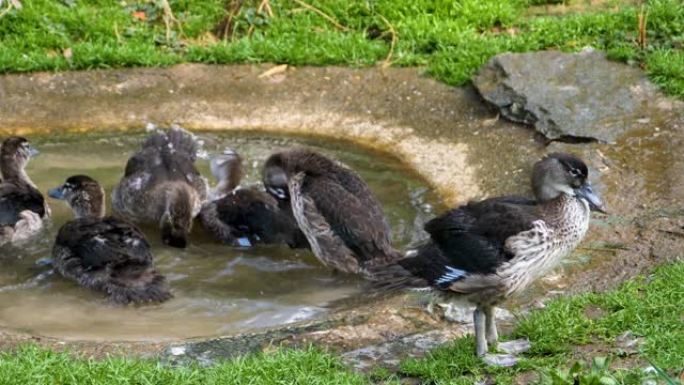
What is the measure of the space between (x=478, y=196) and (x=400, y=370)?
138 inches

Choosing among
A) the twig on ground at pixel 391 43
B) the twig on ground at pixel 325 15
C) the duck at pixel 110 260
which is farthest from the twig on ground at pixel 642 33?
the duck at pixel 110 260

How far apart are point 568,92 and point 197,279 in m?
4.20

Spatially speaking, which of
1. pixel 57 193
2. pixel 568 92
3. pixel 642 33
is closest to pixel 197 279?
pixel 57 193

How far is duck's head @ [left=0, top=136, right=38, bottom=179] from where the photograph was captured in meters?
11.0

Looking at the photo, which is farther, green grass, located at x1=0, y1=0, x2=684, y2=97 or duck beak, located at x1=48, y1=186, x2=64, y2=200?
green grass, located at x1=0, y1=0, x2=684, y2=97

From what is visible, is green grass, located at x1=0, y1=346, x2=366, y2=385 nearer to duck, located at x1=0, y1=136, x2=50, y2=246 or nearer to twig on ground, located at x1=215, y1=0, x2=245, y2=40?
duck, located at x1=0, y1=136, x2=50, y2=246

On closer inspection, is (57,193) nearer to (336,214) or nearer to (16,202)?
(16,202)

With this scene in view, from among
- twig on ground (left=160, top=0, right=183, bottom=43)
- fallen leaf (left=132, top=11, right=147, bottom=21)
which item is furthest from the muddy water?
fallen leaf (left=132, top=11, right=147, bottom=21)

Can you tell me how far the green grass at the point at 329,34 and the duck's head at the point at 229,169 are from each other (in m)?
2.26

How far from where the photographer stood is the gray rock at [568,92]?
1140cm

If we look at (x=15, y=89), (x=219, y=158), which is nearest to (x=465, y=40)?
(x=219, y=158)

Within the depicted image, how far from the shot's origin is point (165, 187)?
10938 mm

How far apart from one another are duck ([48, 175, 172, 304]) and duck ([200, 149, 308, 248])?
1.02 metres

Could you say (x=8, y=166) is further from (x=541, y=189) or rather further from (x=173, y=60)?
(x=541, y=189)
